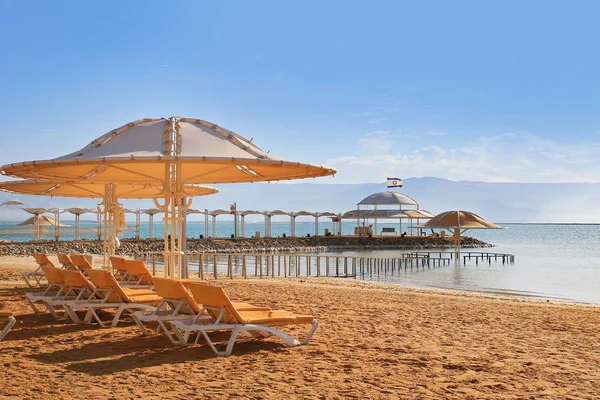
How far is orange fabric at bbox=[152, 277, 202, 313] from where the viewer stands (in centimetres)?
598

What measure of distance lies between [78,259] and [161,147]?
335cm

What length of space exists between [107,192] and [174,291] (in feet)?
23.8

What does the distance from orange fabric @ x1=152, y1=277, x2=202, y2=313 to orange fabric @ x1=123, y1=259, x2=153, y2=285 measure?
9.70ft

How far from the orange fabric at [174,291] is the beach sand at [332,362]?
42 cm

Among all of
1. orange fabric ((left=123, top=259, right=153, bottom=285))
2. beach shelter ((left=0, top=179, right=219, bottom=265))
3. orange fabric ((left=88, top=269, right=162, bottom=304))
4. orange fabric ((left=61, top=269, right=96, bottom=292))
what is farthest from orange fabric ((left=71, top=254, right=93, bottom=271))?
orange fabric ((left=88, top=269, right=162, bottom=304))

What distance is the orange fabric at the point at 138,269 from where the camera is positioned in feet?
29.8

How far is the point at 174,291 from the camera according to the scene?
19.9ft

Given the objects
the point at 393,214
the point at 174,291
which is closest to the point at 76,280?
the point at 174,291

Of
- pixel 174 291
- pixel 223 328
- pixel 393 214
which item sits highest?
pixel 393 214

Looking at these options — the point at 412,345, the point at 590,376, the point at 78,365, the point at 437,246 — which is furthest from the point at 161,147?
the point at 437,246

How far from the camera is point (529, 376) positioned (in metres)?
5.02

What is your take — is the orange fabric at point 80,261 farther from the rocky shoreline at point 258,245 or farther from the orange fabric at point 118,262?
the rocky shoreline at point 258,245

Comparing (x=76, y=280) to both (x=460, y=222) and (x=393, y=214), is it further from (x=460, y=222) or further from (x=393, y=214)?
(x=393, y=214)

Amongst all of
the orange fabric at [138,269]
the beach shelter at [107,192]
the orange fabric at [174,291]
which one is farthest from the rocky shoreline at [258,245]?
the orange fabric at [174,291]
